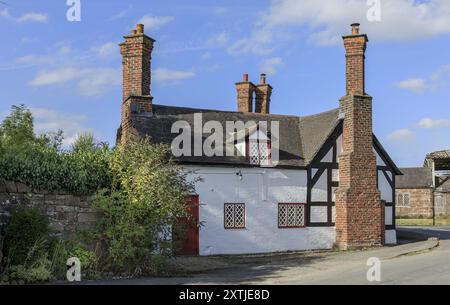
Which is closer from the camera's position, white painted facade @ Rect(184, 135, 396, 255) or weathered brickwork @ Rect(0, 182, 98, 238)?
weathered brickwork @ Rect(0, 182, 98, 238)

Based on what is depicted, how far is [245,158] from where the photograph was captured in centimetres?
1989

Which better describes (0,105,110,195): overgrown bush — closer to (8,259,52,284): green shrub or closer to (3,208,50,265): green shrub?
(3,208,50,265): green shrub

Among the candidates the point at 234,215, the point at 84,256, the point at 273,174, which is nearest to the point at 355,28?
the point at 273,174

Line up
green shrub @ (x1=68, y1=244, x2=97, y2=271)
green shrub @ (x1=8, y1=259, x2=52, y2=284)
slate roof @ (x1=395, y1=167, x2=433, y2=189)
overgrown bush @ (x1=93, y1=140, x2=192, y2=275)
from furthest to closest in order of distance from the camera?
slate roof @ (x1=395, y1=167, x2=433, y2=189) → overgrown bush @ (x1=93, y1=140, x2=192, y2=275) → green shrub @ (x1=68, y1=244, x2=97, y2=271) → green shrub @ (x1=8, y1=259, x2=52, y2=284)

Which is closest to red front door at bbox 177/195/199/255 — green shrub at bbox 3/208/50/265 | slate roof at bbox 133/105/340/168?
slate roof at bbox 133/105/340/168

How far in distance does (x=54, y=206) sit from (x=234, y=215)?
801 cm

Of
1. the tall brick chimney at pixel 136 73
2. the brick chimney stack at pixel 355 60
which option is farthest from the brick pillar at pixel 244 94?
the tall brick chimney at pixel 136 73

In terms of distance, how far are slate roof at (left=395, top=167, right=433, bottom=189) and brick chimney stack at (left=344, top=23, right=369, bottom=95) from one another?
1483 inches

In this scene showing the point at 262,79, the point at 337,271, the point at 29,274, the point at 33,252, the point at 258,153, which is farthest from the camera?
the point at 262,79

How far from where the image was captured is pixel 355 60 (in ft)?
67.4

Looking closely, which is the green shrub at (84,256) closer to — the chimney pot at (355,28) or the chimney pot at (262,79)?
the chimney pot at (355,28)

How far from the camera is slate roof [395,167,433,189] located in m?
55.0

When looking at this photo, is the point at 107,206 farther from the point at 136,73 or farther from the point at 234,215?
the point at 136,73

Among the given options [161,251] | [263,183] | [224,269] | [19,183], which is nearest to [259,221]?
[263,183]
